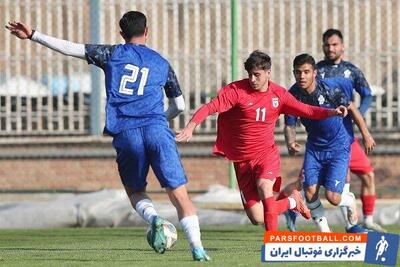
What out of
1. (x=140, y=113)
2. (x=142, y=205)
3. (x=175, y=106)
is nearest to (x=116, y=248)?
(x=142, y=205)

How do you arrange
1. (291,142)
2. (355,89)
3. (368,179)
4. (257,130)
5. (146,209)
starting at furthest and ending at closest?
1. (368,179)
2. (355,89)
3. (291,142)
4. (257,130)
5. (146,209)

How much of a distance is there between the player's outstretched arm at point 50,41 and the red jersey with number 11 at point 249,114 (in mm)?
1607

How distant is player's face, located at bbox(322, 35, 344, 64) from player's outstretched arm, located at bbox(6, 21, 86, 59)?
203 inches

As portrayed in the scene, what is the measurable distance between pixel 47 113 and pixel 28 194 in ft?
4.23

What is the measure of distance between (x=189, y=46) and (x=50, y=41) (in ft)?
33.3

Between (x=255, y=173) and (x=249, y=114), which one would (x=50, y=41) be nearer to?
(x=249, y=114)

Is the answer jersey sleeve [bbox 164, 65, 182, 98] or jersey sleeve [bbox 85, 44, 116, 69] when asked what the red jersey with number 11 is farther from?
jersey sleeve [bbox 85, 44, 116, 69]

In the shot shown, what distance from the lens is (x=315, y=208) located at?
1571 centimetres

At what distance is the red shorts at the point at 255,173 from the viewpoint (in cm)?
1423

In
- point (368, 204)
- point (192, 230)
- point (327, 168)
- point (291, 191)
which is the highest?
point (327, 168)

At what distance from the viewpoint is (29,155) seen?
22.5m

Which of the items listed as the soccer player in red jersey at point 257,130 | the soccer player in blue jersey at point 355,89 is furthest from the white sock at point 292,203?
the soccer player in blue jersey at point 355,89

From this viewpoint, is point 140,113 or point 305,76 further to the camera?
point 305,76

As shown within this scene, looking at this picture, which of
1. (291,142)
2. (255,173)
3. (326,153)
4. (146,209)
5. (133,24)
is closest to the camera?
(133,24)
